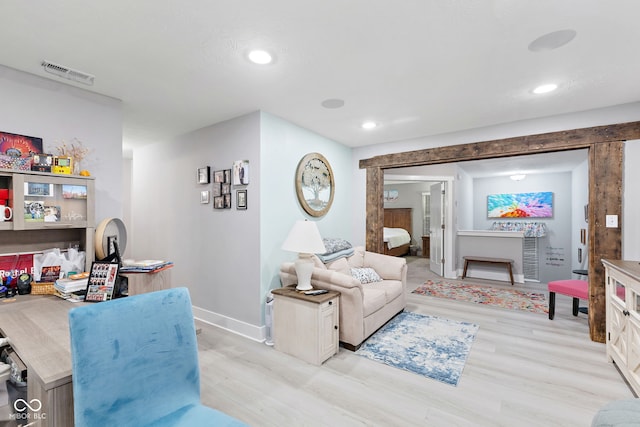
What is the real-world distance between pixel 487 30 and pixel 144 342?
2476 mm

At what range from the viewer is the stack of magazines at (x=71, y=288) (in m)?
1.93

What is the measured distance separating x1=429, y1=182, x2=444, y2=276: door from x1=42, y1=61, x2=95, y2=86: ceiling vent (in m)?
6.16

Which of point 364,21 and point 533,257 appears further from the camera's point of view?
point 533,257

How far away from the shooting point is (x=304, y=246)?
2789mm

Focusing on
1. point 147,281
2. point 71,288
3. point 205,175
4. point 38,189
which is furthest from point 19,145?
point 205,175

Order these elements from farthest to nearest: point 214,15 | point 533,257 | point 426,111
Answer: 1. point 533,257
2. point 426,111
3. point 214,15

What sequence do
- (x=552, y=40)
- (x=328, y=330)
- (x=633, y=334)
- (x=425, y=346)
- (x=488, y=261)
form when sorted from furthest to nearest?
(x=488, y=261)
(x=425, y=346)
(x=328, y=330)
(x=633, y=334)
(x=552, y=40)

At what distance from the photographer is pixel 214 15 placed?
1.62 metres

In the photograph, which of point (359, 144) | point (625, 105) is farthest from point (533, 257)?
point (359, 144)

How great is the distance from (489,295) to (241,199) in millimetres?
4328

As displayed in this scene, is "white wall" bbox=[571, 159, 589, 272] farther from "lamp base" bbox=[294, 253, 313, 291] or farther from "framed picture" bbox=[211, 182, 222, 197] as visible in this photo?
"framed picture" bbox=[211, 182, 222, 197]

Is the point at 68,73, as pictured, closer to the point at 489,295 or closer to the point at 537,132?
the point at 537,132

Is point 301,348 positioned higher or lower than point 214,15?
lower

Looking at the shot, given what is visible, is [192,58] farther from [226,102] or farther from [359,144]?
[359,144]
